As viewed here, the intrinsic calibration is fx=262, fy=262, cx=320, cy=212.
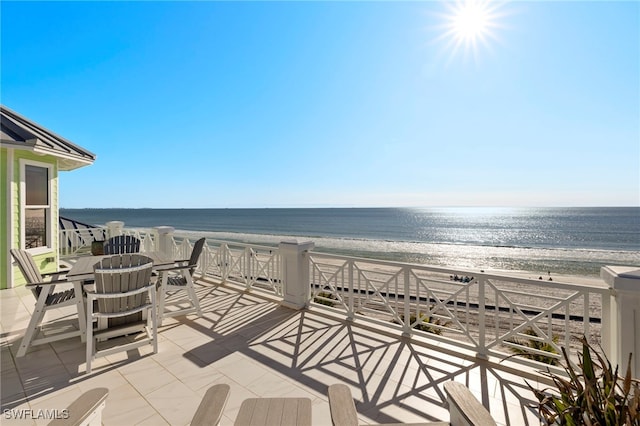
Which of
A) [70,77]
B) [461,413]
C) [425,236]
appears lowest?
[425,236]

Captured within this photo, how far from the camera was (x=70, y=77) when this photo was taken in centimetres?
659

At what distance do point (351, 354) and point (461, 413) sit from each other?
1983mm

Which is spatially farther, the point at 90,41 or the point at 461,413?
the point at 90,41

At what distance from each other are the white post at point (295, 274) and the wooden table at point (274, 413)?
283cm

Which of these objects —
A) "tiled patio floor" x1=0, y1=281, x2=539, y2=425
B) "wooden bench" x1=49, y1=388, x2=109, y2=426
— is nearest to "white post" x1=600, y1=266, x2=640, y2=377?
"tiled patio floor" x1=0, y1=281, x2=539, y2=425

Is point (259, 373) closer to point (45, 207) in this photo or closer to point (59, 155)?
point (59, 155)

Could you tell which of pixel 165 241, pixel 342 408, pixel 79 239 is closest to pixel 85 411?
Result: pixel 342 408

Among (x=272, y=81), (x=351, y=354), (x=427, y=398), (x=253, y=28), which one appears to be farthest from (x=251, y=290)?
(x=272, y=81)

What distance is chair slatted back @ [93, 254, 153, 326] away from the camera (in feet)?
8.29

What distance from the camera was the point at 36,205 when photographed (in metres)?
5.09

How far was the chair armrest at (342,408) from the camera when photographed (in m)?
0.97

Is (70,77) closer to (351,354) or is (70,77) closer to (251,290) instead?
(251,290)

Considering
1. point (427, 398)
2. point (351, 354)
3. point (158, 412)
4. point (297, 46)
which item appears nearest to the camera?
point (158, 412)

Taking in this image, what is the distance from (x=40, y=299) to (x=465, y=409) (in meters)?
3.84
